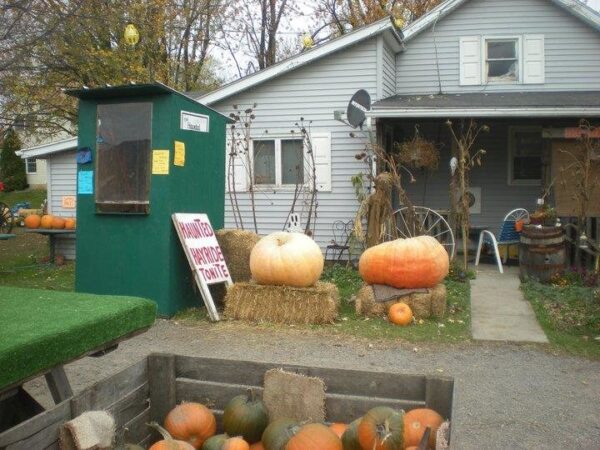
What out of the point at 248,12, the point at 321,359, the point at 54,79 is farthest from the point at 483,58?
the point at 248,12

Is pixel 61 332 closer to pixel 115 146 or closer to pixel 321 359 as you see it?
pixel 321 359

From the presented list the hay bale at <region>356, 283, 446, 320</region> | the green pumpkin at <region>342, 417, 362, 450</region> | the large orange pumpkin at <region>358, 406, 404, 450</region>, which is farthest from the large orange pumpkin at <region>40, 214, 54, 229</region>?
the large orange pumpkin at <region>358, 406, 404, 450</region>

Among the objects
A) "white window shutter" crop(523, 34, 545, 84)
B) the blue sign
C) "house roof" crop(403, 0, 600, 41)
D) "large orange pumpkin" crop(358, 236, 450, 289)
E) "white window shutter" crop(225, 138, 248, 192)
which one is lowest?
"large orange pumpkin" crop(358, 236, 450, 289)

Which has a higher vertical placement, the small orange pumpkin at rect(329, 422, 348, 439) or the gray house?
the gray house

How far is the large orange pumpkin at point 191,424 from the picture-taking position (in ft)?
9.47

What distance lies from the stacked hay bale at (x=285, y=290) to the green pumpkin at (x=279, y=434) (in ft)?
14.1

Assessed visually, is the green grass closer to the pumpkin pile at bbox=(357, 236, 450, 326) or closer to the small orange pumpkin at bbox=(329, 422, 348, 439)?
the pumpkin pile at bbox=(357, 236, 450, 326)

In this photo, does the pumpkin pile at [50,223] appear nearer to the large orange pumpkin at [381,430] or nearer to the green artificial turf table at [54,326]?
the green artificial turf table at [54,326]

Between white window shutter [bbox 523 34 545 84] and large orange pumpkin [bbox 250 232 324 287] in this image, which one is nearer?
large orange pumpkin [bbox 250 232 324 287]

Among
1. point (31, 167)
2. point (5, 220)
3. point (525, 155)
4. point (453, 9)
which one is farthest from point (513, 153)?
point (31, 167)

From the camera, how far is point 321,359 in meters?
5.91

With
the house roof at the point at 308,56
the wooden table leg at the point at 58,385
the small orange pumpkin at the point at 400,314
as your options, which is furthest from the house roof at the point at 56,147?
the wooden table leg at the point at 58,385

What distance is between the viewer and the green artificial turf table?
267cm

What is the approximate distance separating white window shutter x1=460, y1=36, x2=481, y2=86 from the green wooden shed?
7.47 meters
